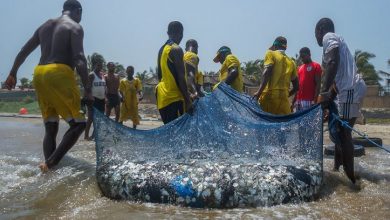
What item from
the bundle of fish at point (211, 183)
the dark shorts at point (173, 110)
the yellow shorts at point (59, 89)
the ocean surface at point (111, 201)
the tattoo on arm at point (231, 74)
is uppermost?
the tattoo on arm at point (231, 74)

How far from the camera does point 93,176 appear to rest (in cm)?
454

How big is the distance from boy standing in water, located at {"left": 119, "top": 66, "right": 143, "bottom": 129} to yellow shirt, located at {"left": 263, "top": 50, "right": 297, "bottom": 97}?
4.54m

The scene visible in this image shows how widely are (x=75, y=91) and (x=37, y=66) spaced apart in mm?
488

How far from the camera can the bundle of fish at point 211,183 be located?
12.0ft

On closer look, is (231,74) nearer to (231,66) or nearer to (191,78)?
(231,66)

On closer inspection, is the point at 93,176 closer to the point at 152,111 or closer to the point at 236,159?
the point at 236,159

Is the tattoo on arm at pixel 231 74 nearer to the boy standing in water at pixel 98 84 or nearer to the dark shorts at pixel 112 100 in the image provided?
the boy standing in water at pixel 98 84

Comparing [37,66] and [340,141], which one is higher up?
[37,66]

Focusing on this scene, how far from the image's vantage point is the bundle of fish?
366cm

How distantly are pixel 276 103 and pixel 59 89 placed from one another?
2.97m

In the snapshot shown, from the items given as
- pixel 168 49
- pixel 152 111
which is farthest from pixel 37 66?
pixel 152 111

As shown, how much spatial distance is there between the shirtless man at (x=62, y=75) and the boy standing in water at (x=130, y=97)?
5303mm

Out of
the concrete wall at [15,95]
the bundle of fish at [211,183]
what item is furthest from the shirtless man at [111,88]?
the concrete wall at [15,95]

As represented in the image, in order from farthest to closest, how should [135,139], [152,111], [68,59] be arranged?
[152,111], [68,59], [135,139]
